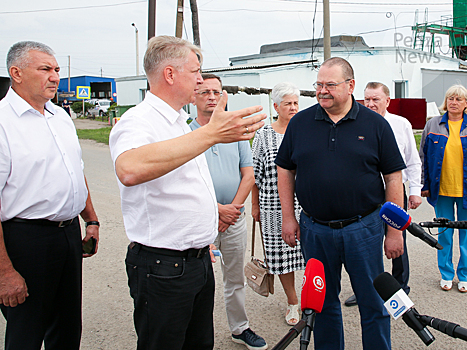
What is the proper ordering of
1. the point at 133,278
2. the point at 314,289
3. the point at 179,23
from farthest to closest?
the point at 179,23 → the point at 133,278 → the point at 314,289

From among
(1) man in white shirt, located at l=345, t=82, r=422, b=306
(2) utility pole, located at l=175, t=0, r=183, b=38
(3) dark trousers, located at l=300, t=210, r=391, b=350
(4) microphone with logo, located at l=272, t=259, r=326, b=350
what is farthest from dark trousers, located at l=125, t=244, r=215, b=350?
(2) utility pole, located at l=175, t=0, r=183, b=38

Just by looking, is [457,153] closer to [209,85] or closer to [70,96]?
[209,85]

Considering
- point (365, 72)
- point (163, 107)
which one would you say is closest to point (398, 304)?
point (163, 107)

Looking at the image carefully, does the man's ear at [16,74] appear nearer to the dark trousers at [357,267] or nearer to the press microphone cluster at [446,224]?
the dark trousers at [357,267]

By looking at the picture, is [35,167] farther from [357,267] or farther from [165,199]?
[357,267]

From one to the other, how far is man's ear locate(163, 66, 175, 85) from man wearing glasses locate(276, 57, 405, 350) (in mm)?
1205

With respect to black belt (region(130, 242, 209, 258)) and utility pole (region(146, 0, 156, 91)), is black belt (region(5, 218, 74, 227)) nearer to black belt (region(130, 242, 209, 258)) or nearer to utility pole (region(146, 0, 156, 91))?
black belt (region(130, 242, 209, 258))

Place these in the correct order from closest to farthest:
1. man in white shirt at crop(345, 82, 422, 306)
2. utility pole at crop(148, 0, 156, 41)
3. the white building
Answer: man in white shirt at crop(345, 82, 422, 306) < utility pole at crop(148, 0, 156, 41) < the white building

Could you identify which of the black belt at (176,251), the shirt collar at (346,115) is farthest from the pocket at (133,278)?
the shirt collar at (346,115)

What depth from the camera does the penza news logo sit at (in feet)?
5.17

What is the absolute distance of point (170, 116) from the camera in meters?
2.09

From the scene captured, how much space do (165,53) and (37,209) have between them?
1.26 metres

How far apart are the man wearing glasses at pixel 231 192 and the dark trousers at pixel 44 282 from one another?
3.69 feet

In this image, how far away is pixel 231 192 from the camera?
3328 millimetres
